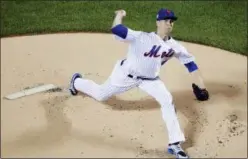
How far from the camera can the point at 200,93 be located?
5.66 m

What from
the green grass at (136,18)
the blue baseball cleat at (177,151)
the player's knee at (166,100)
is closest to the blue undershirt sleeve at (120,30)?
the player's knee at (166,100)

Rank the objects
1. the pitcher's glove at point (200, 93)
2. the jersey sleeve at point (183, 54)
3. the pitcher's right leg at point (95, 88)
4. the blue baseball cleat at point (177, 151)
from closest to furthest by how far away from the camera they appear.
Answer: the blue baseball cleat at point (177, 151) < the jersey sleeve at point (183, 54) < the pitcher's right leg at point (95, 88) < the pitcher's glove at point (200, 93)

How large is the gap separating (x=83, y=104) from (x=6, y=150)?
1146 millimetres

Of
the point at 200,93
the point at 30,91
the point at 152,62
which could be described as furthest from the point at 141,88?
the point at 30,91

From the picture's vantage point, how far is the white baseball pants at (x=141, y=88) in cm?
466

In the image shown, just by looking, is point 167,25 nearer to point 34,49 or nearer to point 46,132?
point 46,132

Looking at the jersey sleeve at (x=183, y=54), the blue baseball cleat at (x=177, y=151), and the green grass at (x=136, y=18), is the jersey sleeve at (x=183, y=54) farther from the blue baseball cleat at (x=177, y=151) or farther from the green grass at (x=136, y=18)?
the green grass at (x=136, y=18)

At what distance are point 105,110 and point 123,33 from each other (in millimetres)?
928

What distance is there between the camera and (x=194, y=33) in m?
7.68

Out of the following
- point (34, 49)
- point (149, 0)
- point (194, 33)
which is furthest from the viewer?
point (149, 0)

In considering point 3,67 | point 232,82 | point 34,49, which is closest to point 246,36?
point 232,82

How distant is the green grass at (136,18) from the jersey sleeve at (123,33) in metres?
2.56

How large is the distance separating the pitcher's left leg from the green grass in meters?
2.51

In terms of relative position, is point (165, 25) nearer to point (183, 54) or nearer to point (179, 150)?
point (183, 54)
